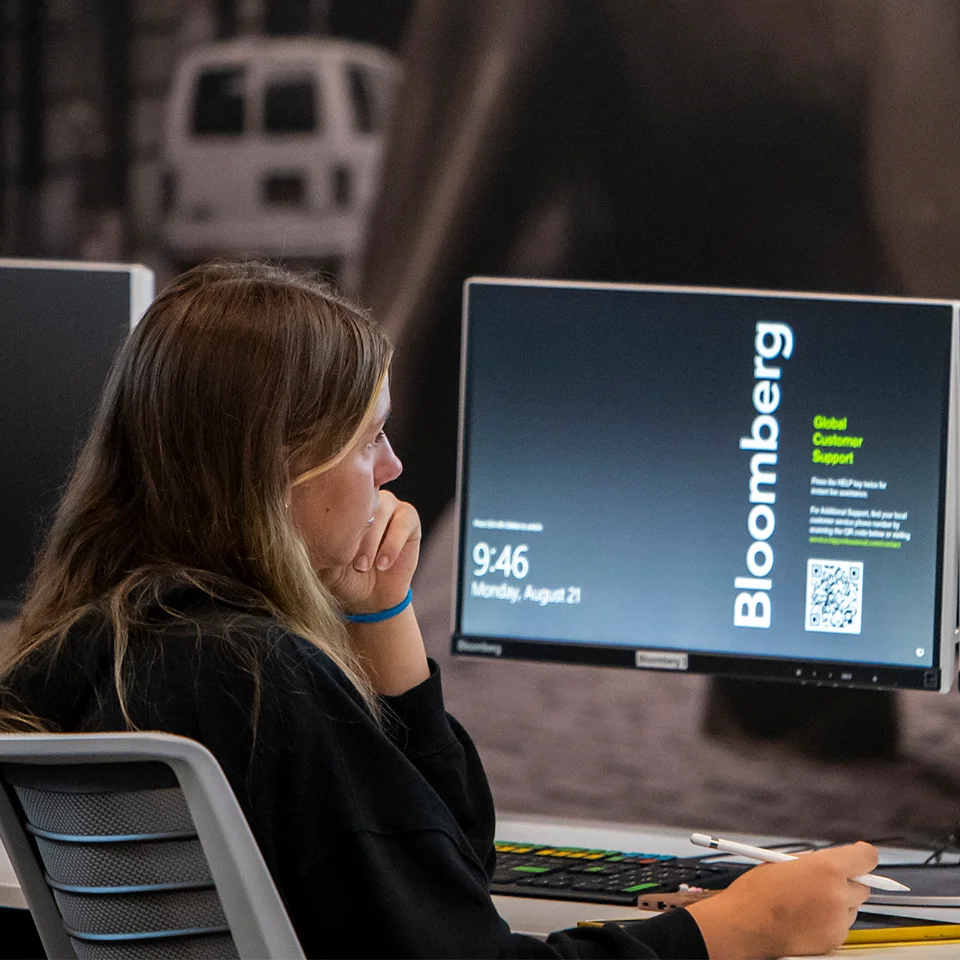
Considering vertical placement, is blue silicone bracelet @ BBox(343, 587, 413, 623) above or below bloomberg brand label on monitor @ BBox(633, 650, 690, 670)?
above

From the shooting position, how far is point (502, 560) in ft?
5.83

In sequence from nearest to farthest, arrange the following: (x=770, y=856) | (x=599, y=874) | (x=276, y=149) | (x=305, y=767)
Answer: (x=305, y=767)
(x=770, y=856)
(x=599, y=874)
(x=276, y=149)

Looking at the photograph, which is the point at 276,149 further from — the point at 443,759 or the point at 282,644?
the point at 282,644

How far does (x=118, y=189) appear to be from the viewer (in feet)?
8.77

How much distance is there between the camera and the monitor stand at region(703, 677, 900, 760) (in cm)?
220

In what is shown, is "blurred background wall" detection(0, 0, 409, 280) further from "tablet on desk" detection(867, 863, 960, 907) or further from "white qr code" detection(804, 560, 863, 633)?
"tablet on desk" detection(867, 863, 960, 907)

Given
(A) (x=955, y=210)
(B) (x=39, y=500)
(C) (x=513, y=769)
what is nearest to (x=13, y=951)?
(B) (x=39, y=500)

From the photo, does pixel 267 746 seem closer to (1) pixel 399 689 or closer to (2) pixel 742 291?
(1) pixel 399 689

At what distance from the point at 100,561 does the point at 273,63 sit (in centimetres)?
161

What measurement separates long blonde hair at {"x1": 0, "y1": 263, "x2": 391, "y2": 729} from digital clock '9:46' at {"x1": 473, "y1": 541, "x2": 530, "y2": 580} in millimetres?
536

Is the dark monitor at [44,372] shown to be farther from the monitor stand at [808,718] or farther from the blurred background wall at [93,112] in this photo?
the monitor stand at [808,718]

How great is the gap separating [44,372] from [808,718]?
4.10 ft

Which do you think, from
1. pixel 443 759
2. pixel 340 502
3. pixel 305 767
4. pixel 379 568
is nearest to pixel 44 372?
pixel 379 568

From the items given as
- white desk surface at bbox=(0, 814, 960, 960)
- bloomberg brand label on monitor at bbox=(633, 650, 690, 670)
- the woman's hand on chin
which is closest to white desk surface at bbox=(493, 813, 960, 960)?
white desk surface at bbox=(0, 814, 960, 960)
